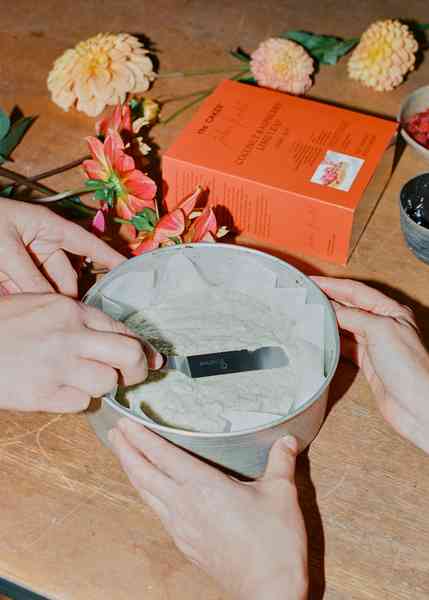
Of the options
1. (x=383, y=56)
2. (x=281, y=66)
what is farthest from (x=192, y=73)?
(x=383, y=56)

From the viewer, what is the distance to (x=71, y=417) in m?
0.81

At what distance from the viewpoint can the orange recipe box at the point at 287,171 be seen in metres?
0.94

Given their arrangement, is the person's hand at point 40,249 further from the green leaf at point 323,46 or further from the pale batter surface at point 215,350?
the green leaf at point 323,46

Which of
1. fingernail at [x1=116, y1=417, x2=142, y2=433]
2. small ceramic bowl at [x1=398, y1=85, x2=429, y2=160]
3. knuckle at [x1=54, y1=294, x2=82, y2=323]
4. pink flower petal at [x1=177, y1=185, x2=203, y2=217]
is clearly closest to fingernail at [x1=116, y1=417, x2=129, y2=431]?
fingernail at [x1=116, y1=417, x2=142, y2=433]

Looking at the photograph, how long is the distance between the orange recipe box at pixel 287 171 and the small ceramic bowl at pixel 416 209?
50 mm

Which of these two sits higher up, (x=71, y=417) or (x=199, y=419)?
(x=199, y=419)

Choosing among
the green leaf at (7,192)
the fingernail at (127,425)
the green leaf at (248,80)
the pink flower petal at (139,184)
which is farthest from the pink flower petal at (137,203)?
the green leaf at (248,80)

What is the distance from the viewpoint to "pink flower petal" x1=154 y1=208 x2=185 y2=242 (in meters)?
0.86

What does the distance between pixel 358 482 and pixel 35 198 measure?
59 centimetres

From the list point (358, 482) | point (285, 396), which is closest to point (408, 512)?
point (358, 482)

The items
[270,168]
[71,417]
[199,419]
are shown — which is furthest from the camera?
[270,168]

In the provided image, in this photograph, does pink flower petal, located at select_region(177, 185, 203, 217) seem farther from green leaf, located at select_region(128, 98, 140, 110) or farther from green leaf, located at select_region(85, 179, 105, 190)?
green leaf, located at select_region(128, 98, 140, 110)

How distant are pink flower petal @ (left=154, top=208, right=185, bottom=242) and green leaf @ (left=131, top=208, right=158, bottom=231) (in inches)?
0.8

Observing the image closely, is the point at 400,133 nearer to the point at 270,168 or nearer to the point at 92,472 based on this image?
the point at 270,168
